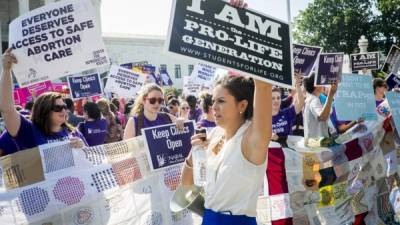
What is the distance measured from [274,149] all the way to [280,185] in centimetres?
35

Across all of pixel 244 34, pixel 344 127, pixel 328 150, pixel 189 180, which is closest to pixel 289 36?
pixel 244 34

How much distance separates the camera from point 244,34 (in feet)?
8.95

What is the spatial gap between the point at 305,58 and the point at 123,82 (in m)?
6.04

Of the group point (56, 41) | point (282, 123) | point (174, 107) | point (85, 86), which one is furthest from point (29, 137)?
point (85, 86)

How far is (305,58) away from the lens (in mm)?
8422

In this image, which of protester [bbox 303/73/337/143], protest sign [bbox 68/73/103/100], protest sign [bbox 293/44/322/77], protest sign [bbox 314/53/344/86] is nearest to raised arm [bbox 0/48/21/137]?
protester [bbox 303/73/337/143]

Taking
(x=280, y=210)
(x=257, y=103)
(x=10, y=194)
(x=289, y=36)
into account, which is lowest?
(x=280, y=210)

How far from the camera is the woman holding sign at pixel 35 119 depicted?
13.6 ft

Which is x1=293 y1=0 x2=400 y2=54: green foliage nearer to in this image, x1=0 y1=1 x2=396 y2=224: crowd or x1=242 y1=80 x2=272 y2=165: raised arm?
x1=0 y1=1 x2=396 y2=224: crowd

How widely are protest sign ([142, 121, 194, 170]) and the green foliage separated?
4650 centimetres

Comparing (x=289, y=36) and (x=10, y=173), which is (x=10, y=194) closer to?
(x=10, y=173)

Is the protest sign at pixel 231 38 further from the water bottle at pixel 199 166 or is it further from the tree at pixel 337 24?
the tree at pixel 337 24

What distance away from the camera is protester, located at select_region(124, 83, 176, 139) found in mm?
5574

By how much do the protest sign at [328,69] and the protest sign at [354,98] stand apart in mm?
174
